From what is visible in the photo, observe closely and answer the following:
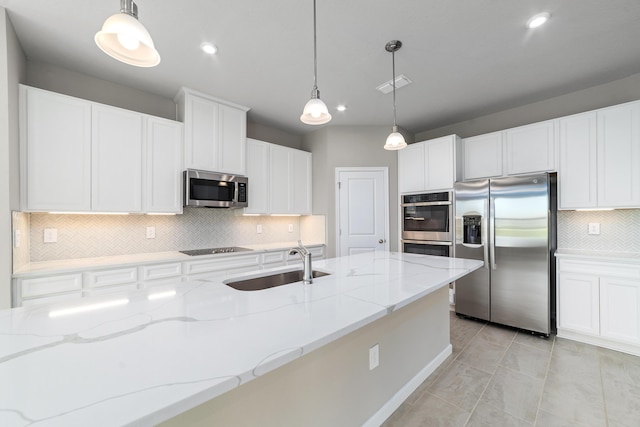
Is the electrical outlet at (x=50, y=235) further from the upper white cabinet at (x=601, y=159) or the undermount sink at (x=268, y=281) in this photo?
the upper white cabinet at (x=601, y=159)

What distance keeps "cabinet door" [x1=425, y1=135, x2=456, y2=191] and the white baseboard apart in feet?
6.81

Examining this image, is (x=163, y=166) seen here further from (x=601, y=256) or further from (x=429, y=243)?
(x=601, y=256)

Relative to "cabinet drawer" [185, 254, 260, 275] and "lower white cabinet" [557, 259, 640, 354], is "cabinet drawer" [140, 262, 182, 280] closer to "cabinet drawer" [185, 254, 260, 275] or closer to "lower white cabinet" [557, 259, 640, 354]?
"cabinet drawer" [185, 254, 260, 275]

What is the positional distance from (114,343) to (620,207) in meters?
3.91

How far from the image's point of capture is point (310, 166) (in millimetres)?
4277

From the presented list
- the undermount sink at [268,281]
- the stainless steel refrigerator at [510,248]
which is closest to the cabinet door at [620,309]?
Answer: the stainless steel refrigerator at [510,248]

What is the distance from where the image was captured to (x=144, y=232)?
9.66 feet

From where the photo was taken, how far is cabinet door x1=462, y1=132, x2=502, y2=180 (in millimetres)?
3250

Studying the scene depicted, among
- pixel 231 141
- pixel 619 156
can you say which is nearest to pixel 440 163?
pixel 619 156

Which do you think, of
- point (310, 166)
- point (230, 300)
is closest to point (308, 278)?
point (230, 300)

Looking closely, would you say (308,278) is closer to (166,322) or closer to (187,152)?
(166,322)

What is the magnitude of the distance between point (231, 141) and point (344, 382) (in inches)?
113

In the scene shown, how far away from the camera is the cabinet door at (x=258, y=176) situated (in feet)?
11.7

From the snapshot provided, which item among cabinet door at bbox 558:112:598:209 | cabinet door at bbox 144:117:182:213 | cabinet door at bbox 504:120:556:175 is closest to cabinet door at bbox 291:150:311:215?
cabinet door at bbox 144:117:182:213
